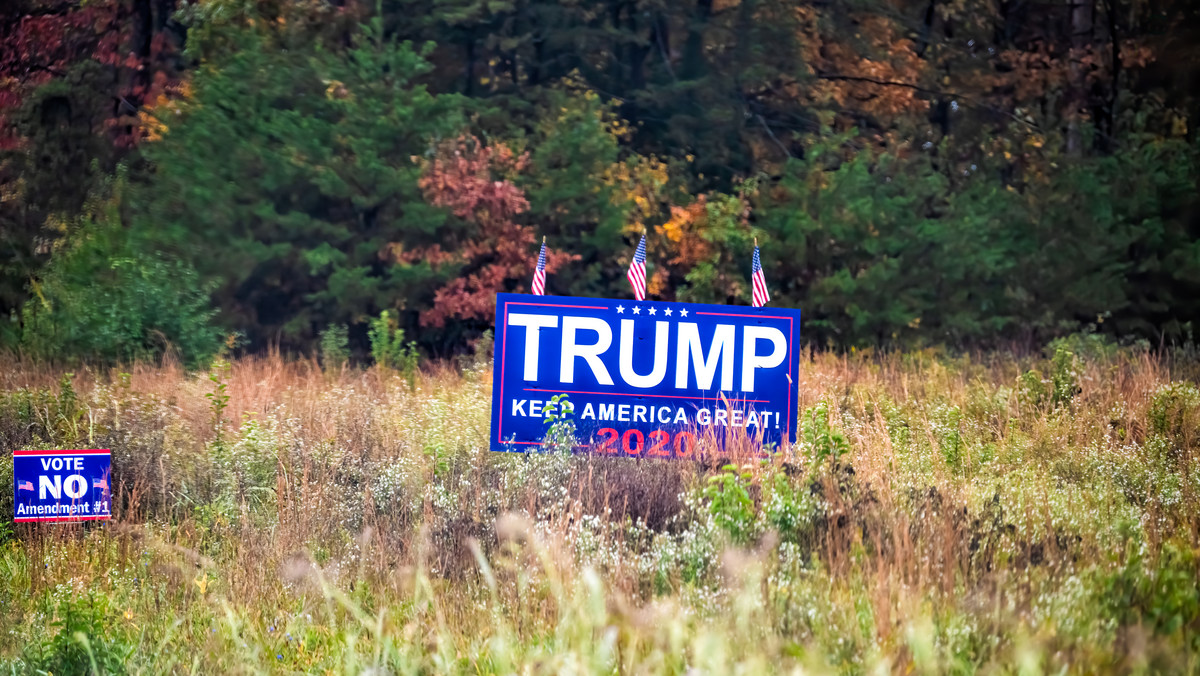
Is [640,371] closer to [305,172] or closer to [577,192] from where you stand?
[577,192]

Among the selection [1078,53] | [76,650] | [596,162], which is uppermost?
[1078,53]

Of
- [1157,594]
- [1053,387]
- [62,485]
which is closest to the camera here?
[1157,594]

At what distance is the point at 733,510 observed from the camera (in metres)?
5.97

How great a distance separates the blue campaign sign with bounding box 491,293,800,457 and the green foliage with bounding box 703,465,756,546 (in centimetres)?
163

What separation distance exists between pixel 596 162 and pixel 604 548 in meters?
14.6

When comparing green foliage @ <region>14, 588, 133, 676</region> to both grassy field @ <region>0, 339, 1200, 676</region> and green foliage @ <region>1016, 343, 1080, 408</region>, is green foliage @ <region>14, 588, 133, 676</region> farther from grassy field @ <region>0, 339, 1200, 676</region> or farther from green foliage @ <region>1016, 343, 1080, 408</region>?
green foliage @ <region>1016, 343, 1080, 408</region>

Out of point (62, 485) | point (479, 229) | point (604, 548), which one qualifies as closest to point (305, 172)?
point (479, 229)

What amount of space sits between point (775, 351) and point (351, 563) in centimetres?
323

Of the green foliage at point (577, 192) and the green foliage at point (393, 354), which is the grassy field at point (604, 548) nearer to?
the green foliage at point (393, 354)

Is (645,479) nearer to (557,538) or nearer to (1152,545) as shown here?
(557,538)

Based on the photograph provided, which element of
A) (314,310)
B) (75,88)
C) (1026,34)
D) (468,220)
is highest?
(1026,34)

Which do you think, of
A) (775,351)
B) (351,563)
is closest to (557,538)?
(351,563)

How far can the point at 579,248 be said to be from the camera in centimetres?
2075

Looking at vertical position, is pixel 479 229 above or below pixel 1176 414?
above
